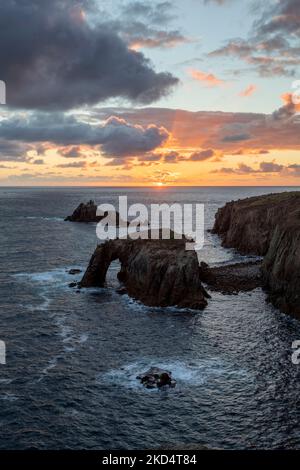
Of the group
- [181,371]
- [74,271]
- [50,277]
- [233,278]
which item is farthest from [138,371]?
[74,271]

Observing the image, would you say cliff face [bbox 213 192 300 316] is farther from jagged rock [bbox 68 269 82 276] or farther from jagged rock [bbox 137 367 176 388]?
jagged rock [bbox 68 269 82 276]

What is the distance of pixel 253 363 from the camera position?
176ft

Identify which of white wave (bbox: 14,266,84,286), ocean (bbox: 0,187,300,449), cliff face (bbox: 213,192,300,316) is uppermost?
cliff face (bbox: 213,192,300,316)

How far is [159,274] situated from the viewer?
78.0 meters

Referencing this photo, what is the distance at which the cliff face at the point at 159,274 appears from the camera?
248 ft

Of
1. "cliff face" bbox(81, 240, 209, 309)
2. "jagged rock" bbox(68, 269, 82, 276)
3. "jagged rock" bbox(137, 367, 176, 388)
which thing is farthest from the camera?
"jagged rock" bbox(68, 269, 82, 276)

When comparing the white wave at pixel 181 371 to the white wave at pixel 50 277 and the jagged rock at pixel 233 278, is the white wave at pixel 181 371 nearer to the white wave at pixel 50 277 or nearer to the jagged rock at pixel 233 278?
the jagged rock at pixel 233 278

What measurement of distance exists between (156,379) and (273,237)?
162 ft

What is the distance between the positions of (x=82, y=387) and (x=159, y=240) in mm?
43091

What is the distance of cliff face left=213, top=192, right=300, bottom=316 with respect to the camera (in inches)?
2881

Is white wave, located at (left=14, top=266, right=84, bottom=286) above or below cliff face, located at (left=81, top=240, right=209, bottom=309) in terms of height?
below

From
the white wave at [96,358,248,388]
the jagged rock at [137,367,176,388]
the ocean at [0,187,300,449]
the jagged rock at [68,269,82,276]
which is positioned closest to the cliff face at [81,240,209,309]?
the ocean at [0,187,300,449]

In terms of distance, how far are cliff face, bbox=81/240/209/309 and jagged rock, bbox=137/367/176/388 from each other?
24.3 metres
